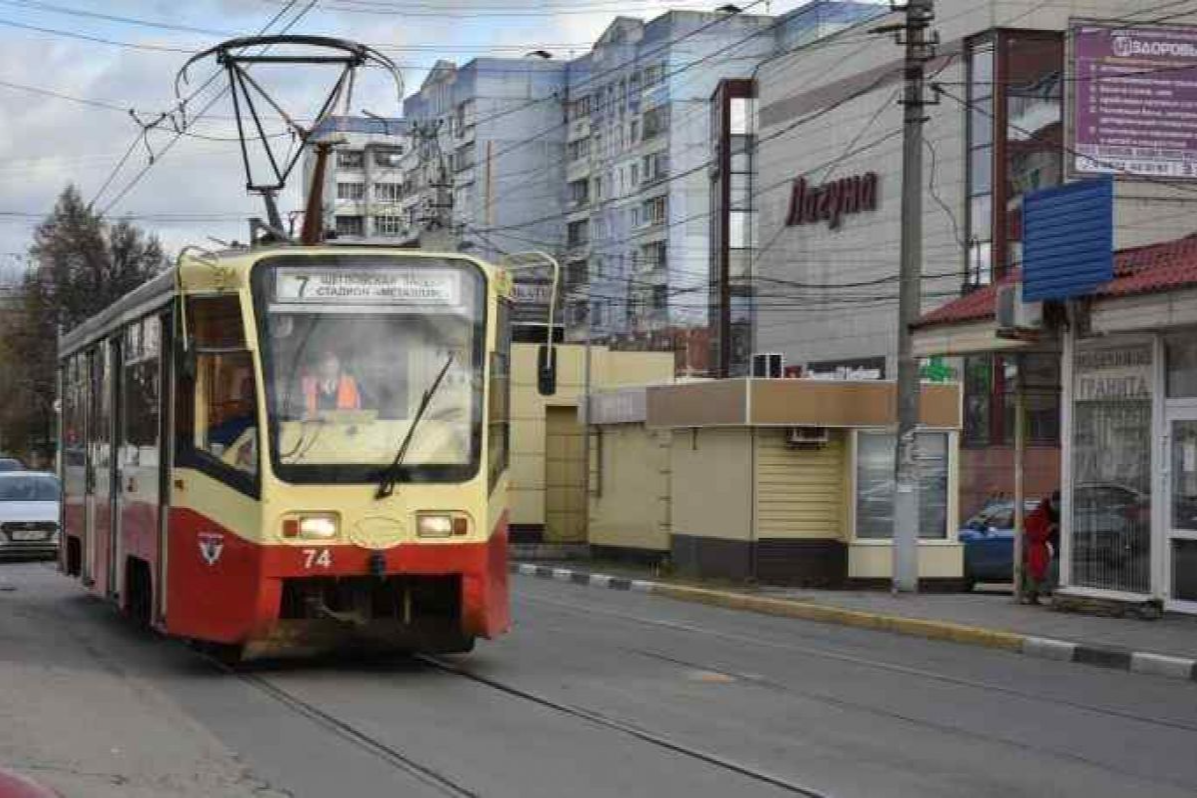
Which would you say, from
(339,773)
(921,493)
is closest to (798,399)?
(921,493)

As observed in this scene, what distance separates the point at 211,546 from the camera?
37.0 feet

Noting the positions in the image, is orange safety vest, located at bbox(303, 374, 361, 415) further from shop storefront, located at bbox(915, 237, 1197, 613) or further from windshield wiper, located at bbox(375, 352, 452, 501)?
shop storefront, located at bbox(915, 237, 1197, 613)

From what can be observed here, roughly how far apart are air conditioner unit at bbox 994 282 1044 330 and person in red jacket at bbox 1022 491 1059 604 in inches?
105

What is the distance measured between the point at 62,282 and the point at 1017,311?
202 feet

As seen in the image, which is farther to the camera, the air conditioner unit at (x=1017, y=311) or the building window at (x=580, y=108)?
the building window at (x=580, y=108)

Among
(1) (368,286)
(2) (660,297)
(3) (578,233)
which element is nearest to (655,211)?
(2) (660,297)

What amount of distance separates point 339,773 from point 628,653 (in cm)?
594

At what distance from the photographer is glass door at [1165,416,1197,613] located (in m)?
16.0

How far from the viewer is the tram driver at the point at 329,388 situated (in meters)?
11.1

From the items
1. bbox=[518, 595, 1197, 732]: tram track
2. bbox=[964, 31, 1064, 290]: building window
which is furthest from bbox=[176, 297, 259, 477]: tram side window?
bbox=[964, 31, 1064, 290]: building window

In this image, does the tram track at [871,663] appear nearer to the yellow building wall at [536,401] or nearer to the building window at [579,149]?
the yellow building wall at [536,401]

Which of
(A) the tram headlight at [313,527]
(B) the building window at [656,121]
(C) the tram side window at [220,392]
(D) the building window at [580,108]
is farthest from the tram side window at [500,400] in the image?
(D) the building window at [580,108]

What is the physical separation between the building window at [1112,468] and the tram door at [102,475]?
10.4 m

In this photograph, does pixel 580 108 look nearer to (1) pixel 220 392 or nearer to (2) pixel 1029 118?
(2) pixel 1029 118
